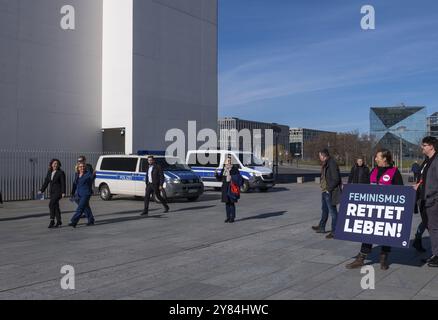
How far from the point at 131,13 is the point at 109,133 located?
22.5 feet

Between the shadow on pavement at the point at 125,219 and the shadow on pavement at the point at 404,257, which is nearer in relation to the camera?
the shadow on pavement at the point at 404,257

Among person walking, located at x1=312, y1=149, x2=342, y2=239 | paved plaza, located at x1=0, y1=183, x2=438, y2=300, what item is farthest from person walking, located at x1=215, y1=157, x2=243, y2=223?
person walking, located at x1=312, y1=149, x2=342, y2=239

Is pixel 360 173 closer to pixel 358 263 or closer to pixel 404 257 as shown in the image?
pixel 404 257

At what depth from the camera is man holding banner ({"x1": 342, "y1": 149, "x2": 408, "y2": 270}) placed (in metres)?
7.13

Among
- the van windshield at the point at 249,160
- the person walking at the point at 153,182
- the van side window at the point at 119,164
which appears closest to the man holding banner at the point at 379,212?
the person walking at the point at 153,182

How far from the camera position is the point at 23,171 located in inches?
912

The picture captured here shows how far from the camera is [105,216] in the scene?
1496cm

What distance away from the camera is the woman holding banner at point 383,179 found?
24.4ft

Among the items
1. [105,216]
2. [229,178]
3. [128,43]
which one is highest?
[128,43]

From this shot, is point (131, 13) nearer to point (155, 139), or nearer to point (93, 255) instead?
point (155, 139)

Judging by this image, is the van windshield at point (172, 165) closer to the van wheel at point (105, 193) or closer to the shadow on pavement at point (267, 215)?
the van wheel at point (105, 193)

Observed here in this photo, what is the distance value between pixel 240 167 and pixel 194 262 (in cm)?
1703

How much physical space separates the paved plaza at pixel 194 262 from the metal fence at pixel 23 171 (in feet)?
29.8
